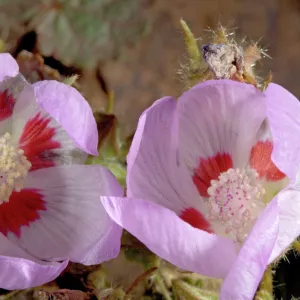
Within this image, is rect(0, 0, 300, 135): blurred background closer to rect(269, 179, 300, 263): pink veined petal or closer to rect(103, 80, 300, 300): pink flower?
rect(103, 80, 300, 300): pink flower

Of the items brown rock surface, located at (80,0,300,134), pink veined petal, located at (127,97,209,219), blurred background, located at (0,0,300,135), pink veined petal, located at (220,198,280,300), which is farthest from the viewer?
brown rock surface, located at (80,0,300,134)

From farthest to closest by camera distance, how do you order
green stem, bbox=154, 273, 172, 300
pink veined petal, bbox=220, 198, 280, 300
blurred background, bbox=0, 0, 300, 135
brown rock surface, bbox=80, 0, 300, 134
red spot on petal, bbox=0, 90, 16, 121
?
brown rock surface, bbox=80, 0, 300, 134 < blurred background, bbox=0, 0, 300, 135 < green stem, bbox=154, 273, 172, 300 < red spot on petal, bbox=0, 90, 16, 121 < pink veined petal, bbox=220, 198, 280, 300

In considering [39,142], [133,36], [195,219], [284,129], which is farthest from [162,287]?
[133,36]

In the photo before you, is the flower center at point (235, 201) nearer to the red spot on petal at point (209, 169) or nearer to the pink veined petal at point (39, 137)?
the red spot on petal at point (209, 169)

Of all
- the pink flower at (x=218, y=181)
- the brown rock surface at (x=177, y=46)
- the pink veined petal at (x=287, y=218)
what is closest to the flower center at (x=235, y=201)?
the pink flower at (x=218, y=181)

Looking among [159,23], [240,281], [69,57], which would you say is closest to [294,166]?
[240,281]

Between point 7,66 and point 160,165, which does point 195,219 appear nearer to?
point 160,165

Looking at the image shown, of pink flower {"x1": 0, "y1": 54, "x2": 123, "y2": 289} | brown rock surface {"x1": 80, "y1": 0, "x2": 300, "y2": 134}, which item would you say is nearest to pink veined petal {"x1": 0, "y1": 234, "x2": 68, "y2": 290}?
pink flower {"x1": 0, "y1": 54, "x2": 123, "y2": 289}
